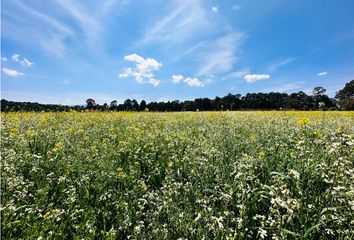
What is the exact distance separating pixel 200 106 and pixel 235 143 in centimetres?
4756

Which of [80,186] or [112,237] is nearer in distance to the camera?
[112,237]

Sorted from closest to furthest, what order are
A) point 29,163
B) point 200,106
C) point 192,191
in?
point 192,191, point 29,163, point 200,106

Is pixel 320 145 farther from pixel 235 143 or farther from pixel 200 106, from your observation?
pixel 200 106

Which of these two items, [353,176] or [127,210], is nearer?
[353,176]

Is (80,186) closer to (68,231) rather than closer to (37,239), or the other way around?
(68,231)

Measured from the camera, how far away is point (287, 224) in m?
2.99

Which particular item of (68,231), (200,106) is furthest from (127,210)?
(200,106)

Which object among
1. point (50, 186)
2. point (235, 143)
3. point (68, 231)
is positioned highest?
point (235, 143)

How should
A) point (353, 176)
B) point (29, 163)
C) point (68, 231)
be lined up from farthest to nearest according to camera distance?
1. point (29, 163)
2. point (68, 231)
3. point (353, 176)

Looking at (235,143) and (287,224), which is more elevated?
(235,143)

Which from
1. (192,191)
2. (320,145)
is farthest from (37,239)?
(320,145)

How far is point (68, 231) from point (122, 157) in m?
2.40

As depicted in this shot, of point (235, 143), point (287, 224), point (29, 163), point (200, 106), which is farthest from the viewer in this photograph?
point (200, 106)

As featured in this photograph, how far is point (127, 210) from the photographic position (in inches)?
146
